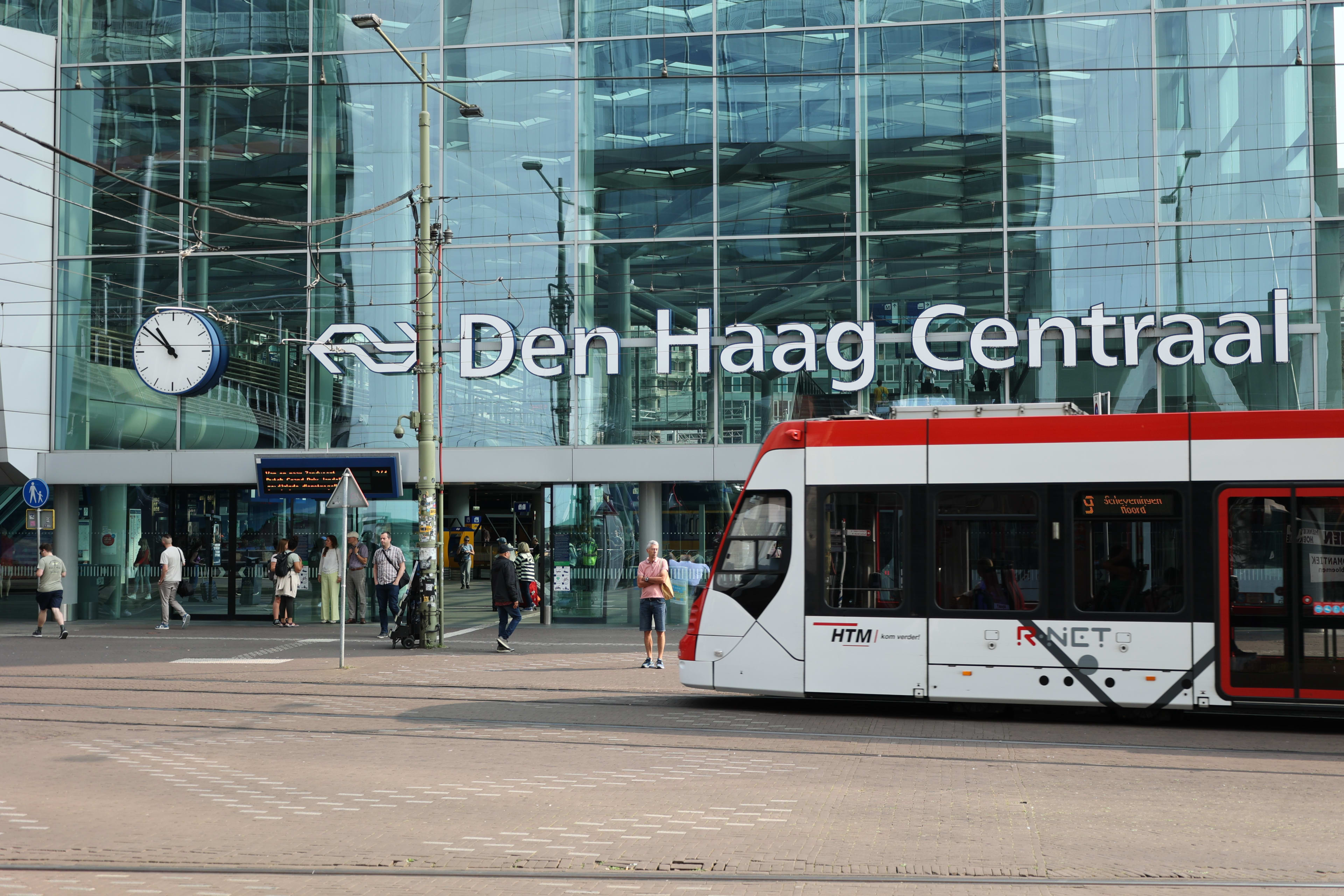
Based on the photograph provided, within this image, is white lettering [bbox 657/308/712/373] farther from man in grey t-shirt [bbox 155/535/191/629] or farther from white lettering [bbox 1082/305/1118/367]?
man in grey t-shirt [bbox 155/535/191/629]

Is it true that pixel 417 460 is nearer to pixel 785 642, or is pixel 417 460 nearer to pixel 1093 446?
pixel 785 642

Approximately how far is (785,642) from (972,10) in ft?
50.3

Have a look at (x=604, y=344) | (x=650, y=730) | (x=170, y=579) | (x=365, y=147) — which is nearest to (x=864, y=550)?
(x=650, y=730)

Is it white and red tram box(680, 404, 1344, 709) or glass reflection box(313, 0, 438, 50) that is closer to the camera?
white and red tram box(680, 404, 1344, 709)

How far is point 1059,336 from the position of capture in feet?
72.5

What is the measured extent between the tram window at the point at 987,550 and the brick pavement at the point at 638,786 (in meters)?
1.20

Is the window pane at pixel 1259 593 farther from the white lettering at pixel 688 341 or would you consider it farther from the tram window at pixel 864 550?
the white lettering at pixel 688 341

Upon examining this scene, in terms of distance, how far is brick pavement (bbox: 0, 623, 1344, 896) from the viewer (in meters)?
6.57

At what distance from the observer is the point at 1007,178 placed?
886 inches

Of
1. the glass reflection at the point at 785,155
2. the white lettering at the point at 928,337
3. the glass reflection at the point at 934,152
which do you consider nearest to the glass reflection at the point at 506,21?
the glass reflection at the point at 785,155

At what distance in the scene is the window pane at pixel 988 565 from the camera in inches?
450

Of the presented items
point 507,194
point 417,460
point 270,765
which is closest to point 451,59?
point 507,194

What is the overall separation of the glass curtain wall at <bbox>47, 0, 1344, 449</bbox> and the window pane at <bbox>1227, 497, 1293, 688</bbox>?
427 inches

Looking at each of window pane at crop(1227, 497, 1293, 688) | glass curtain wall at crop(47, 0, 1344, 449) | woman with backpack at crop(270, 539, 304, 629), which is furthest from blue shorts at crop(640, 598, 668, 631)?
woman with backpack at crop(270, 539, 304, 629)
